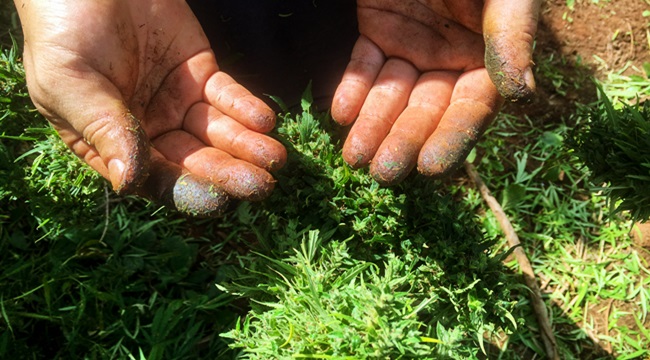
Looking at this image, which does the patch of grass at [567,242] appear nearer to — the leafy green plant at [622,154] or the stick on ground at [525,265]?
the stick on ground at [525,265]

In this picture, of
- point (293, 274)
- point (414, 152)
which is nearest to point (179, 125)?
point (293, 274)

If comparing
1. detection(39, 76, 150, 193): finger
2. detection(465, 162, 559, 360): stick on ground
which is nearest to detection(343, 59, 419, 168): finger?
detection(39, 76, 150, 193): finger

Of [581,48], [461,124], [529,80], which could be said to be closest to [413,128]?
[461,124]

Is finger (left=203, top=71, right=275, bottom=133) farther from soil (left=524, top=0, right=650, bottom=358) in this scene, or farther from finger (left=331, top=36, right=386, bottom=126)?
soil (left=524, top=0, right=650, bottom=358)

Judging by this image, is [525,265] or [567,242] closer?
[525,265]

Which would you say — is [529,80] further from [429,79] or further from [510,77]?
[429,79]

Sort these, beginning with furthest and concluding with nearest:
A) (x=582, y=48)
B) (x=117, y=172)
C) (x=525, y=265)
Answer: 1. (x=582, y=48)
2. (x=525, y=265)
3. (x=117, y=172)
